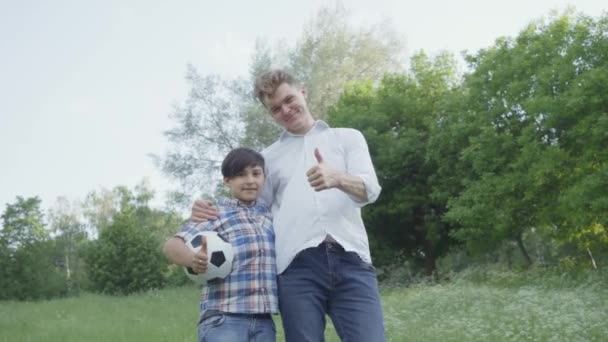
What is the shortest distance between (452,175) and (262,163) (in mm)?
24145

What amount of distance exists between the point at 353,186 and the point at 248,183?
0.60 meters

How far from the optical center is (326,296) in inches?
133

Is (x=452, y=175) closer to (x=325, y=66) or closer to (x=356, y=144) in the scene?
(x=325, y=66)

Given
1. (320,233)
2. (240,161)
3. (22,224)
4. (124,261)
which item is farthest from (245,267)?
(22,224)

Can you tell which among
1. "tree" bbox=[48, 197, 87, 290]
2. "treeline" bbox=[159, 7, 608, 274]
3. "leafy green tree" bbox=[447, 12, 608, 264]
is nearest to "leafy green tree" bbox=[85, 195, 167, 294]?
"treeline" bbox=[159, 7, 608, 274]

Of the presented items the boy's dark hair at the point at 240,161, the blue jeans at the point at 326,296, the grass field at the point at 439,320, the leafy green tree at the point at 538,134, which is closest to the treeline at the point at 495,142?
the leafy green tree at the point at 538,134

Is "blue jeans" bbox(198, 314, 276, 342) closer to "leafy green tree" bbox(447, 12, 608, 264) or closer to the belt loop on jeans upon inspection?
the belt loop on jeans

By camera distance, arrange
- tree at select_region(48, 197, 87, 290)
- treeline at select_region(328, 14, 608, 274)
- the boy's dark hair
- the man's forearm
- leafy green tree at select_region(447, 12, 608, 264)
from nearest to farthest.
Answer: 1. the man's forearm
2. the boy's dark hair
3. leafy green tree at select_region(447, 12, 608, 264)
4. treeline at select_region(328, 14, 608, 274)
5. tree at select_region(48, 197, 87, 290)

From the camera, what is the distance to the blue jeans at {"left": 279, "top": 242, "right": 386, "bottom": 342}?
3.27 m

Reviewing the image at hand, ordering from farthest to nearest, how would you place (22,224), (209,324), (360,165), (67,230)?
1. (67,230)
2. (22,224)
3. (360,165)
4. (209,324)

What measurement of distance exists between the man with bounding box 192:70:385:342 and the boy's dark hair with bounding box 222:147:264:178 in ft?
0.55

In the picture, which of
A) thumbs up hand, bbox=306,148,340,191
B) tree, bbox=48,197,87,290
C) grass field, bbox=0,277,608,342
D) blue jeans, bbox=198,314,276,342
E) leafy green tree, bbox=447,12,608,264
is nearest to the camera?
thumbs up hand, bbox=306,148,340,191

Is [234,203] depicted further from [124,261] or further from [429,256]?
[124,261]

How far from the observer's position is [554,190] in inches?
880
